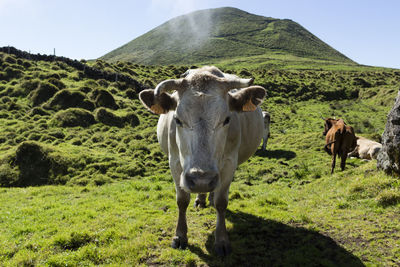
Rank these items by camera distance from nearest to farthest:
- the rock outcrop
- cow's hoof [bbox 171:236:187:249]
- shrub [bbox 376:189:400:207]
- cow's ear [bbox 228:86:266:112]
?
cow's ear [bbox 228:86:266:112]
cow's hoof [bbox 171:236:187:249]
shrub [bbox 376:189:400:207]
the rock outcrop

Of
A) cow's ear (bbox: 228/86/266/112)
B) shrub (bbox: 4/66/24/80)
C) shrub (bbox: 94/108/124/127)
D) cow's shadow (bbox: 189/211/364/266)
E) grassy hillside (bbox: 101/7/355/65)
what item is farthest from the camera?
grassy hillside (bbox: 101/7/355/65)

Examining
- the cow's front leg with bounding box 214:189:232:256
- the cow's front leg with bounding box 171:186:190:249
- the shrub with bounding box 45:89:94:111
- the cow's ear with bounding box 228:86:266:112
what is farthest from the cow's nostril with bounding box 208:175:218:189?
the shrub with bounding box 45:89:94:111

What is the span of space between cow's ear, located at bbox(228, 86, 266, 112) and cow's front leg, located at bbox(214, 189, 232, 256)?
181 centimetres

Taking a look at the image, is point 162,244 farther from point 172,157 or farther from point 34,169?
point 34,169

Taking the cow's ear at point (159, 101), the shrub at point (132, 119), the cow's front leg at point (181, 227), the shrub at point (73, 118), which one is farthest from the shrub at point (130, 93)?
the cow's ear at point (159, 101)

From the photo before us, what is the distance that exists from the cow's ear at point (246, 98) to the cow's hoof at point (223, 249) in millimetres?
2543

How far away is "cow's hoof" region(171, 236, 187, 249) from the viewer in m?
5.11

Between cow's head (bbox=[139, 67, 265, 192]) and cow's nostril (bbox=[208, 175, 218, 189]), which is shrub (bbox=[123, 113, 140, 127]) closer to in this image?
cow's head (bbox=[139, 67, 265, 192])

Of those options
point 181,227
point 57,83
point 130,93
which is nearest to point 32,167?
point 181,227

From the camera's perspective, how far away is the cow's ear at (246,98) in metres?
4.34

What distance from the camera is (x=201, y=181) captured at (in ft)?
11.5

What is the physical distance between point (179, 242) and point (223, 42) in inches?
5873

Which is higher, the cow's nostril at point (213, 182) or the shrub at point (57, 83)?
the shrub at point (57, 83)

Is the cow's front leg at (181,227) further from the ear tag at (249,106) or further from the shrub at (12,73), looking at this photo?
the shrub at (12,73)
